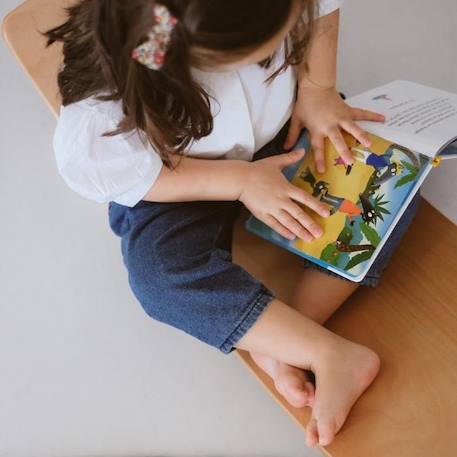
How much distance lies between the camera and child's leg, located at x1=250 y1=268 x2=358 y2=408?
70 cm

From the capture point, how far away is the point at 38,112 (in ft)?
3.76

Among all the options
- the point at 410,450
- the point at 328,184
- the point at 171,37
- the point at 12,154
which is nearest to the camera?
the point at 171,37

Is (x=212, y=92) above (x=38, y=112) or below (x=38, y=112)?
above

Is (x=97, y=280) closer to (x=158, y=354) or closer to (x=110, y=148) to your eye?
(x=158, y=354)

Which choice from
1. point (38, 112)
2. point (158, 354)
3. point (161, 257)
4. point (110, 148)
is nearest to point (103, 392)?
point (158, 354)

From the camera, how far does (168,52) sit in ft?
1.67

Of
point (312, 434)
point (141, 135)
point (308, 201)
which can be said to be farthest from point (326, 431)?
point (141, 135)

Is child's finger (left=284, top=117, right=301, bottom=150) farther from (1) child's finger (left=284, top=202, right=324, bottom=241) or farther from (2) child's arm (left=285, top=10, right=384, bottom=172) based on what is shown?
(1) child's finger (left=284, top=202, right=324, bottom=241)

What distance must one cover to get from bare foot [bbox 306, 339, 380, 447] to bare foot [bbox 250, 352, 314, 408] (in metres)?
0.02

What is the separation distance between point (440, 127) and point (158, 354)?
498 millimetres

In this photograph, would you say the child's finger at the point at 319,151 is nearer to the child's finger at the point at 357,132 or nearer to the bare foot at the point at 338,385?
the child's finger at the point at 357,132

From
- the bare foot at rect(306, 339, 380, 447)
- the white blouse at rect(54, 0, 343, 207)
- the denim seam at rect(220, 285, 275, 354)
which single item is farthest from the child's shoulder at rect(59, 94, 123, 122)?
the bare foot at rect(306, 339, 380, 447)

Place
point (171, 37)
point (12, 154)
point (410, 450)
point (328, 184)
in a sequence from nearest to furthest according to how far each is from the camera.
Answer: point (171, 37)
point (410, 450)
point (328, 184)
point (12, 154)

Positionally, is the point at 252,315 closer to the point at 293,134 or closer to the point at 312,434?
the point at 312,434
